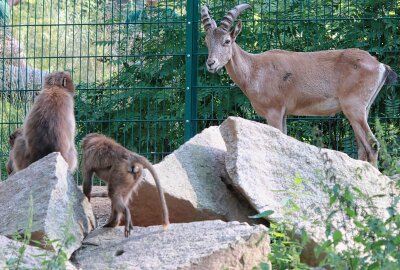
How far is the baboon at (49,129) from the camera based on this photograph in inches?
322

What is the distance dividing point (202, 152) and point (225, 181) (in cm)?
42

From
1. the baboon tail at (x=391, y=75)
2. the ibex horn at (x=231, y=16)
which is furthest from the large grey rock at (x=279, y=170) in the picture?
the ibex horn at (x=231, y=16)

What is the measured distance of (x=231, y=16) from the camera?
1157 cm

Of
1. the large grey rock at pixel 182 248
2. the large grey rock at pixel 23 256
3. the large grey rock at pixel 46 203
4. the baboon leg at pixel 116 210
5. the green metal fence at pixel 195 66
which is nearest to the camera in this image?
the large grey rock at pixel 23 256

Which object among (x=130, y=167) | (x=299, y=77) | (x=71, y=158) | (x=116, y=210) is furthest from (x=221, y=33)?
(x=116, y=210)

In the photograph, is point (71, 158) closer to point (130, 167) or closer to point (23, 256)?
point (130, 167)

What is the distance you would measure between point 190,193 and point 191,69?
13.0 feet

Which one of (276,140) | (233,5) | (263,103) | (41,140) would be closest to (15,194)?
(41,140)

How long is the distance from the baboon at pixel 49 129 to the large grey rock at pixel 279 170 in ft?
4.86

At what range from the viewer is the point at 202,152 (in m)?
8.73

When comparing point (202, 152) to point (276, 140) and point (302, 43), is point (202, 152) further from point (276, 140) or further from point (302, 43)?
point (302, 43)

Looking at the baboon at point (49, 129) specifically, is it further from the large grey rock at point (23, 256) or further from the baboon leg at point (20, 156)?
the large grey rock at point (23, 256)

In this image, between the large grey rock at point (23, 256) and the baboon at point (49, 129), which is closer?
the large grey rock at point (23, 256)

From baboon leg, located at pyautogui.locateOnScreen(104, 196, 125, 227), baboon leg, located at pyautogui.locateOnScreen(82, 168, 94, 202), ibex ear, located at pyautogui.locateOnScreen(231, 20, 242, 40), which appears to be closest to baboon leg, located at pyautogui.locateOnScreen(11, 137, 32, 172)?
baboon leg, located at pyautogui.locateOnScreen(82, 168, 94, 202)
